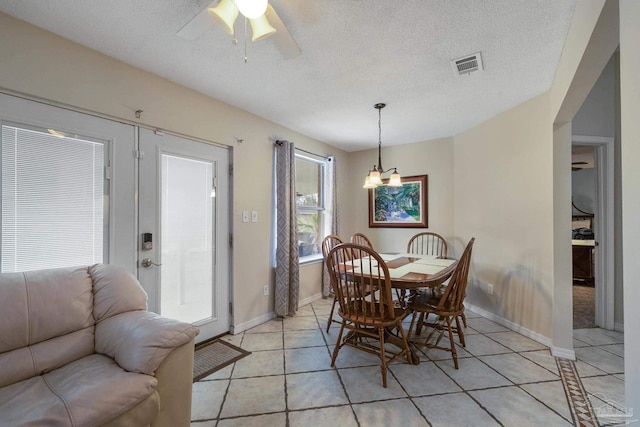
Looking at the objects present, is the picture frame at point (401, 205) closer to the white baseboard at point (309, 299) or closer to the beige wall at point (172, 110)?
the beige wall at point (172, 110)

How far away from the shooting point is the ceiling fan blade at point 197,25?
4.49 feet

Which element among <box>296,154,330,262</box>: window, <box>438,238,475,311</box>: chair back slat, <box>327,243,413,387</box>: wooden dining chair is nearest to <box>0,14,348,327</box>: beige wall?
<box>296,154,330,262</box>: window

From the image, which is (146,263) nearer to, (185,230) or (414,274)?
(185,230)

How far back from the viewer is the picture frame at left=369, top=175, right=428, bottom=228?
13.8 ft

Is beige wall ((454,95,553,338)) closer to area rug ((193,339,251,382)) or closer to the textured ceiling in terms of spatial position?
the textured ceiling

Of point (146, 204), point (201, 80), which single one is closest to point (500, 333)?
point (146, 204)

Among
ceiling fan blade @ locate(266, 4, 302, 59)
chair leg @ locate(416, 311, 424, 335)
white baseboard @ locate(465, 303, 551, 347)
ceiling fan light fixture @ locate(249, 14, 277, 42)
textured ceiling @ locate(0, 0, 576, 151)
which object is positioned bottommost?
white baseboard @ locate(465, 303, 551, 347)

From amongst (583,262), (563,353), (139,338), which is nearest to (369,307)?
(139,338)

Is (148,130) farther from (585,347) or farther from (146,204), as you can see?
(585,347)

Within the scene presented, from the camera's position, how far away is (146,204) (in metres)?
2.27

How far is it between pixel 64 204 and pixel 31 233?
9.5 inches

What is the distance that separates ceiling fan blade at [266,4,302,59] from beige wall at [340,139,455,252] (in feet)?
10.2

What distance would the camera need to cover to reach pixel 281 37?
1454 mm

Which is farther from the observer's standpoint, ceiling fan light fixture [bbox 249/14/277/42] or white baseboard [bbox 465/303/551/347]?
white baseboard [bbox 465/303/551/347]
